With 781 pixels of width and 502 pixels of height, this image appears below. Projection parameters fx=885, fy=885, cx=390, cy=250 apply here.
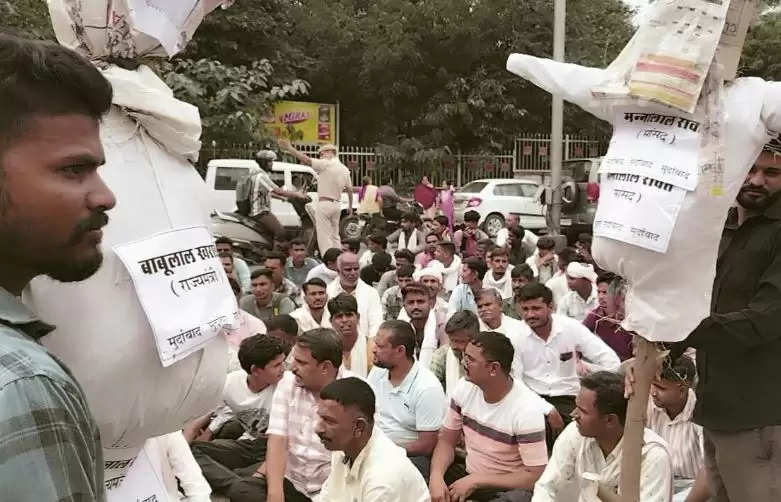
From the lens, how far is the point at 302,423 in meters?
4.22

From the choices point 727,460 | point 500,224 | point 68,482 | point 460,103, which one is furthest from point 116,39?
point 460,103

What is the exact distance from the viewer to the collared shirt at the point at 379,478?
3377 millimetres

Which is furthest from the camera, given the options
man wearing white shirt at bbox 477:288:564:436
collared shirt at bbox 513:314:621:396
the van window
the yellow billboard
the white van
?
the yellow billboard

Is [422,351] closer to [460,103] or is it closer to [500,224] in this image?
[500,224]

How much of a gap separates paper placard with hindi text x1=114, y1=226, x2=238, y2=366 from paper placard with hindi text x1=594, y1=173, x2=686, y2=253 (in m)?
0.96

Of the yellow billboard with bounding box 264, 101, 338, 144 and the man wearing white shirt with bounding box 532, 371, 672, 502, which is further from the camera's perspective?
the yellow billboard with bounding box 264, 101, 338, 144

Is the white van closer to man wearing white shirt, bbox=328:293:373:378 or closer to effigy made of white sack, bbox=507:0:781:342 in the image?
man wearing white shirt, bbox=328:293:373:378

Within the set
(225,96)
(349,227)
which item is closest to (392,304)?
(349,227)

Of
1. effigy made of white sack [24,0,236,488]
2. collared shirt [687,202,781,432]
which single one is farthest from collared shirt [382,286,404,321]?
effigy made of white sack [24,0,236,488]

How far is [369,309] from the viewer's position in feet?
20.6

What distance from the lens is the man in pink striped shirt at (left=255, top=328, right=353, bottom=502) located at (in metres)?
4.15

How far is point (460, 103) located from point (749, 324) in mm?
17036

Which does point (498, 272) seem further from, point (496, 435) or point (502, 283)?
point (496, 435)

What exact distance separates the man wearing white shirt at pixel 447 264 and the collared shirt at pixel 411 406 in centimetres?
319
